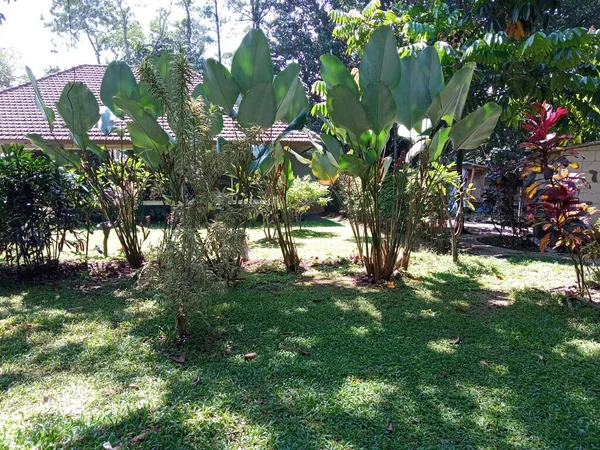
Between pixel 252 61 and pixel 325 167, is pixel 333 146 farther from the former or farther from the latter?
pixel 252 61

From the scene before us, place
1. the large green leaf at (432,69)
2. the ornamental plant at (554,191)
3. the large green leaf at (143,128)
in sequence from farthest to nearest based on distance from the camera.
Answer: the large green leaf at (432,69) → the ornamental plant at (554,191) → the large green leaf at (143,128)

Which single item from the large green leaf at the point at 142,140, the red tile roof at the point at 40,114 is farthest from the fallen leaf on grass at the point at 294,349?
the red tile roof at the point at 40,114

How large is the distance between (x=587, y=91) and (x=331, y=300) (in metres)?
6.74

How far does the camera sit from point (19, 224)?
5.05m

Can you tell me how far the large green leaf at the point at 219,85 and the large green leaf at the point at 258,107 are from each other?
509 mm

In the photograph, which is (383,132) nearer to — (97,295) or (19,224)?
(97,295)

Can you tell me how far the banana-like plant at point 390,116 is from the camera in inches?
167

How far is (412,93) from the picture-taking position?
4574 millimetres

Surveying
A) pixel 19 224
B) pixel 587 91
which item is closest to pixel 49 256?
pixel 19 224

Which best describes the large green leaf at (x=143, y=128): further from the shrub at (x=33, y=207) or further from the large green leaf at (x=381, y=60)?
the large green leaf at (x=381, y=60)

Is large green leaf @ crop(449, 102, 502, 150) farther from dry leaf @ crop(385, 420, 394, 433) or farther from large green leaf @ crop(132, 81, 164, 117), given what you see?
dry leaf @ crop(385, 420, 394, 433)

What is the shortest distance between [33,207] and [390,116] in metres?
4.30

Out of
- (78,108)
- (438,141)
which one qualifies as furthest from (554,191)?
(78,108)

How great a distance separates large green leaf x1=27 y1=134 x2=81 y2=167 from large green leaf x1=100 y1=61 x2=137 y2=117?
29.8 inches
